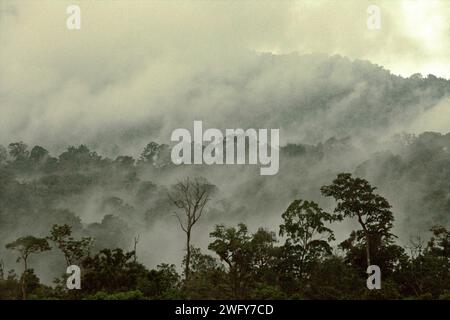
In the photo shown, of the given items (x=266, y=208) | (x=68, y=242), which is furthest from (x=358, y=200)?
(x=266, y=208)

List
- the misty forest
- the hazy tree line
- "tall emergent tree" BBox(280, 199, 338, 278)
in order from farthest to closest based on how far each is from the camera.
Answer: "tall emergent tree" BBox(280, 199, 338, 278)
the misty forest
the hazy tree line

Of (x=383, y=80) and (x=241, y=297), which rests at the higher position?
(x=383, y=80)

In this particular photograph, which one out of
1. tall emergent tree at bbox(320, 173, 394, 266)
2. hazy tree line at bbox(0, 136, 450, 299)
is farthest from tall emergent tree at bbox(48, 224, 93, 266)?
tall emergent tree at bbox(320, 173, 394, 266)

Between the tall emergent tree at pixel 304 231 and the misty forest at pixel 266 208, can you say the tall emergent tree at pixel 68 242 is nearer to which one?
the misty forest at pixel 266 208

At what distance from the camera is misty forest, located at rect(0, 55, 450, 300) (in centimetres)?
3000

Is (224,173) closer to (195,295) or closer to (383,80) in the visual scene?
(383,80)

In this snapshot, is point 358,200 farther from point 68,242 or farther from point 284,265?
point 68,242

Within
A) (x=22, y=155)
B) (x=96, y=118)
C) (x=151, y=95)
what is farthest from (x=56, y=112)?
(x=22, y=155)

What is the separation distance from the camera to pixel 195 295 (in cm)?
2655

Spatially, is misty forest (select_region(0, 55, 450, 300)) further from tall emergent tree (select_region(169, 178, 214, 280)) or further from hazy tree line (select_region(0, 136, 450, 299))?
tall emergent tree (select_region(169, 178, 214, 280))

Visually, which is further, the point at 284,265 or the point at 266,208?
the point at 266,208

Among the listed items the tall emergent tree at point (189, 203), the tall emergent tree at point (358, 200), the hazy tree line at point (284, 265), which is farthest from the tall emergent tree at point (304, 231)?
the tall emergent tree at point (189, 203)

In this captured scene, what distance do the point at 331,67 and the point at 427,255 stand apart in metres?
167

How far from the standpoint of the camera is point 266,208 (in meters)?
98.1
